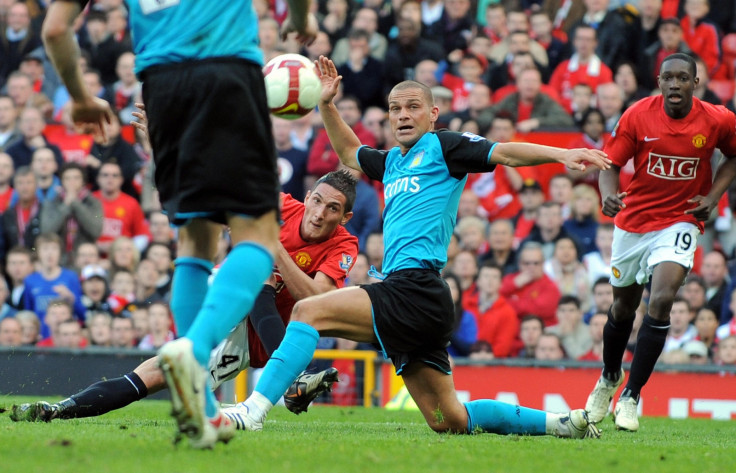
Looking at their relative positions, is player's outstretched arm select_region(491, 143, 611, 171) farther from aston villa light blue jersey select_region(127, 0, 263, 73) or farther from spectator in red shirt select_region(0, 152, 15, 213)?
spectator in red shirt select_region(0, 152, 15, 213)

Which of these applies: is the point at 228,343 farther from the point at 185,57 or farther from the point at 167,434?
the point at 185,57

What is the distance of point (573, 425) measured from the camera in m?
6.34

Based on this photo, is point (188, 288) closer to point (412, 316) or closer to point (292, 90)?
point (412, 316)

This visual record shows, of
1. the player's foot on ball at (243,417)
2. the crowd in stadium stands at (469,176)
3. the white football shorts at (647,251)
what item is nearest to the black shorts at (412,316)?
the player's foot on ball at (243,417)

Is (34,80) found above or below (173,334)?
above

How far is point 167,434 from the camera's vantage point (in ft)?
19.0

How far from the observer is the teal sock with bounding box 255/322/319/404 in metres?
6.05

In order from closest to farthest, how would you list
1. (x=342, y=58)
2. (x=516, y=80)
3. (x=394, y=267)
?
1. (x=394, y=267)
2. (x=516, y=80)
3. (x=342, y=58)

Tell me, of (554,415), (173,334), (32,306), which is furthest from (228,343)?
(32,306)

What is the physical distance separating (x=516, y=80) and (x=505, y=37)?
45.0 inches

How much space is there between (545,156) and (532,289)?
6.72 m

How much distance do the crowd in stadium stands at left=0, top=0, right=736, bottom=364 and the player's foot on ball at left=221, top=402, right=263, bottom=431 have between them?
5.60m

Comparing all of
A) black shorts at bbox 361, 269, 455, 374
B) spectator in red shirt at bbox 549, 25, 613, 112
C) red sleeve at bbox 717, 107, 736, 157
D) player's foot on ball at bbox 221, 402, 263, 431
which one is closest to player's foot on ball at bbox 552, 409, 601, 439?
black shorts at bbox 361, 269, 455, 374

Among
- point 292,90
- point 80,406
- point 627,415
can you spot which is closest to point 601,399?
point 627,415
